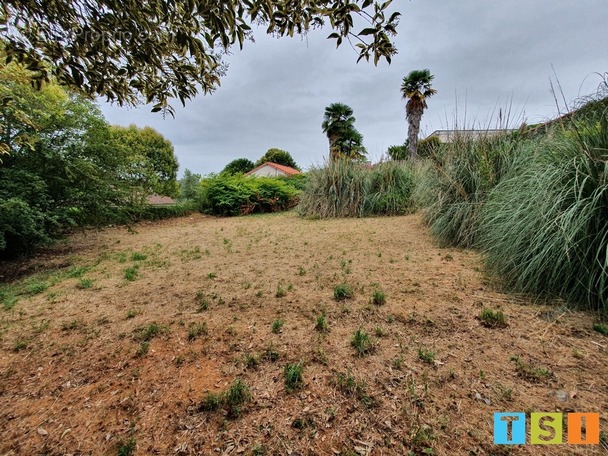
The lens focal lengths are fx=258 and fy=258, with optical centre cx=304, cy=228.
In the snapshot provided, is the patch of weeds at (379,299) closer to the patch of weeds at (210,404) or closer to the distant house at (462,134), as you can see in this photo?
the patch of weeds at (210,404)

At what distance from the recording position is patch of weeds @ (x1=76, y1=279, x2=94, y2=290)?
9.20ft

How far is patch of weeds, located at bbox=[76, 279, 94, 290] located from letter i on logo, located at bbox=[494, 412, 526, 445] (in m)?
3.57

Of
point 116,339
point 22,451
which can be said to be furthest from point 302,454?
point 116,339

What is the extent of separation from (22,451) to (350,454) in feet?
4.12

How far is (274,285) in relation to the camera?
2586 mm

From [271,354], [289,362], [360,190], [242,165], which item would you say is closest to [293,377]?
[289,362]

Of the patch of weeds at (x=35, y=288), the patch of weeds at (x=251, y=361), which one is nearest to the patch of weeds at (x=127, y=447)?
the patch of weeds at (x=251, y=361)

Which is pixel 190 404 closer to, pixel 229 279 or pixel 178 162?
pixel 229 279

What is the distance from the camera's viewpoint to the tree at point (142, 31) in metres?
1.22

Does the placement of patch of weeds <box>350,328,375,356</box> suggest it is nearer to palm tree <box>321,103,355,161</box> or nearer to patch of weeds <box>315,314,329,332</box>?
patch of weeds <box>315,314,329,332</box>


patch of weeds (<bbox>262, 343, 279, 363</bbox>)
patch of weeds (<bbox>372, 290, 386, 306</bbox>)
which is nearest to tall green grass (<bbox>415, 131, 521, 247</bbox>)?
patch of weeds (<bbox>372, 290, 386, 306</bbox>)

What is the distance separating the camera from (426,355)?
4.63 ft

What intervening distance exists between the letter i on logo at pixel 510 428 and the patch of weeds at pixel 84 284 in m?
3.57

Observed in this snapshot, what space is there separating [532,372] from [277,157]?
30896mm
